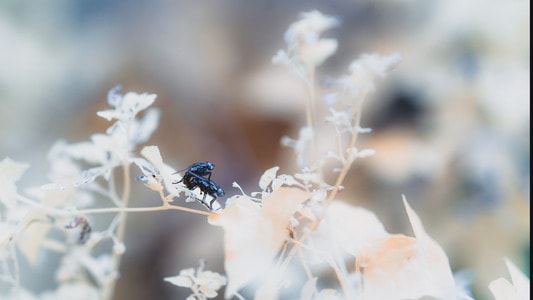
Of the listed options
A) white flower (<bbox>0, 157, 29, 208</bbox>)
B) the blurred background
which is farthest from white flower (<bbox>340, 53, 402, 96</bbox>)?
the blurred background

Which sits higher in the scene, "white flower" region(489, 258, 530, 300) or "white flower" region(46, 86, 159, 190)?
"white flower" region(46, 86, 159, 190)

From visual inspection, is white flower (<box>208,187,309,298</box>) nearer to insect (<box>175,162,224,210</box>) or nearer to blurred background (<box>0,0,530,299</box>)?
insect (<box>175,162,224,210</box>)

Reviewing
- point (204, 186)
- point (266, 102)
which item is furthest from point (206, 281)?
point (266, 102)

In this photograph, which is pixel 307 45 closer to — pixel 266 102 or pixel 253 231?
pixel 253 231

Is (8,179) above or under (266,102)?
under

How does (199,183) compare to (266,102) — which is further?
(266,102)

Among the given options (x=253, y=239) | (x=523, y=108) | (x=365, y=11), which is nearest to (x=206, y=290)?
(x=253, y=239)

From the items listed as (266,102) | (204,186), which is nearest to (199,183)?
(204,186)

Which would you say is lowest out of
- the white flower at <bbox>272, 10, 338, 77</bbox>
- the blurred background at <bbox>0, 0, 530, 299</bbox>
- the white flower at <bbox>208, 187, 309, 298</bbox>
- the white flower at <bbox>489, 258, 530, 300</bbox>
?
the white flower at <bbox>489, 258, 530, 300</bbox>
